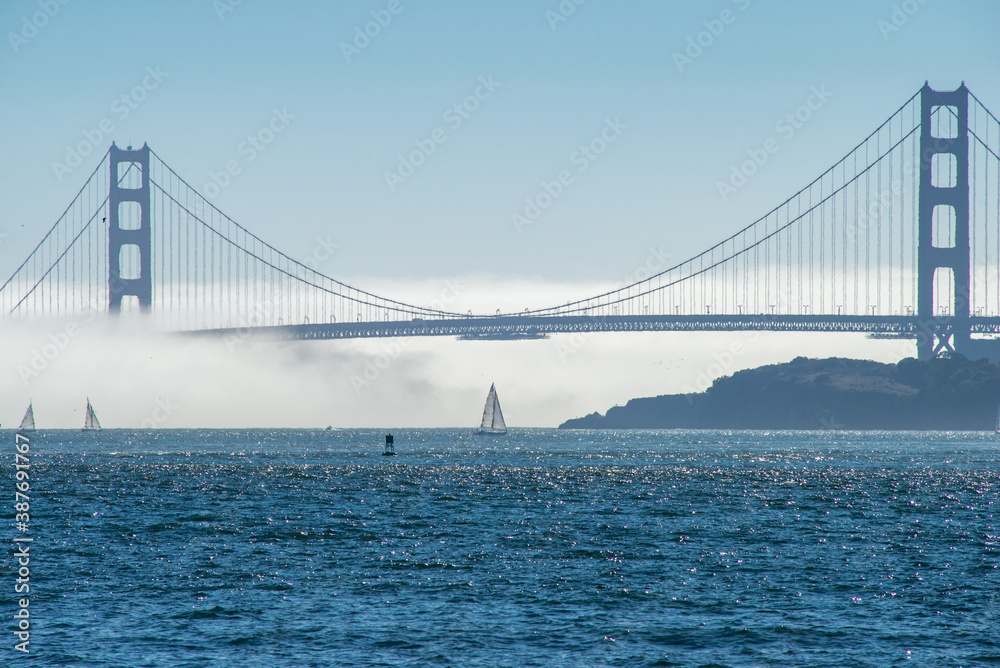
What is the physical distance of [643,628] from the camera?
79.8 feet

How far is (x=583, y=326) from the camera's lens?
410 ft

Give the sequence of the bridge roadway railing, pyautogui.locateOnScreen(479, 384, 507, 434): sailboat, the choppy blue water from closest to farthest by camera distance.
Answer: the choppy blue water < the bridge roadway railing < pyautogui.locateOnScreen(479, 384, 507, 434): sailboat

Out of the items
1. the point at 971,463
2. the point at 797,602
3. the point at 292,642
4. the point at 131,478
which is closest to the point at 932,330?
the point at 971,463

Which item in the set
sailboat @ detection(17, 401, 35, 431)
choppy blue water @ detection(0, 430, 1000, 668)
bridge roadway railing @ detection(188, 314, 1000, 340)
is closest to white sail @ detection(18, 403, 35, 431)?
sailboat @ detection(17, 401, 35, 431)

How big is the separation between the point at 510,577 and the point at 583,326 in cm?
9525

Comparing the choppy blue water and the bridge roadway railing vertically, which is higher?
the bridge roadway railing

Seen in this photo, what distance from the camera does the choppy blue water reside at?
74.0ft

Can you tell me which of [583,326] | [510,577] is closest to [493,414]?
[583,326]

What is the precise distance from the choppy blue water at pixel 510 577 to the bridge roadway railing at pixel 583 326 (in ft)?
199

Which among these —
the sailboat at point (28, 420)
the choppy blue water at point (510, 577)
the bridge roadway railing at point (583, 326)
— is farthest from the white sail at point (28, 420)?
the choppy blue water at point (510, 577)

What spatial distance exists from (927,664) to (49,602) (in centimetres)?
1798

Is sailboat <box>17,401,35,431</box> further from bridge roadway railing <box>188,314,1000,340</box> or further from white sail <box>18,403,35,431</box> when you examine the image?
bridge roadway railing <box>188,314,1000,340</box>

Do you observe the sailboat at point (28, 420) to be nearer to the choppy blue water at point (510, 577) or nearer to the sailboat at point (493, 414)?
the sailboat at point (493, 414)

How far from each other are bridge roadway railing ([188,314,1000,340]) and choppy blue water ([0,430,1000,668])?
60574 millimetres
